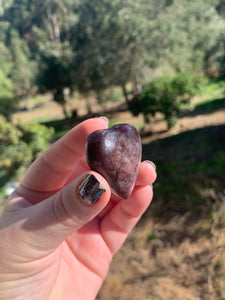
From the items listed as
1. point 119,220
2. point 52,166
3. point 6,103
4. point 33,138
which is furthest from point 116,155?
point 6,103

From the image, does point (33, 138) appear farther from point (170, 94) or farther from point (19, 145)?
point (170, 94)

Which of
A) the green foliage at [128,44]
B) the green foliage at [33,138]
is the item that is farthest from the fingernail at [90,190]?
the green foliage at [128,44]

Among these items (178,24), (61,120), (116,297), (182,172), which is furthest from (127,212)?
(61,120)

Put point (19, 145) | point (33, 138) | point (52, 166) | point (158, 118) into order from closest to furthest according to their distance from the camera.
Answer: point (52, 166) → point (19, 145) → point (33, 138) → point (158, 118)

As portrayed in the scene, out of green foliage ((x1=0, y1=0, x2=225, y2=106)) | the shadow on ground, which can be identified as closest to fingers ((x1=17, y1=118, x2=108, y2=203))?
the shadow on ground

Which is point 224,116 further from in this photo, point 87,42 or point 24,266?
point 24,266

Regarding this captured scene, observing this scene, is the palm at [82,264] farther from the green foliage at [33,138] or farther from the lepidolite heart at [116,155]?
the green foliage at [33,138]

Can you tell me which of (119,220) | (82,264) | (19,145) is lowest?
(19,145)
